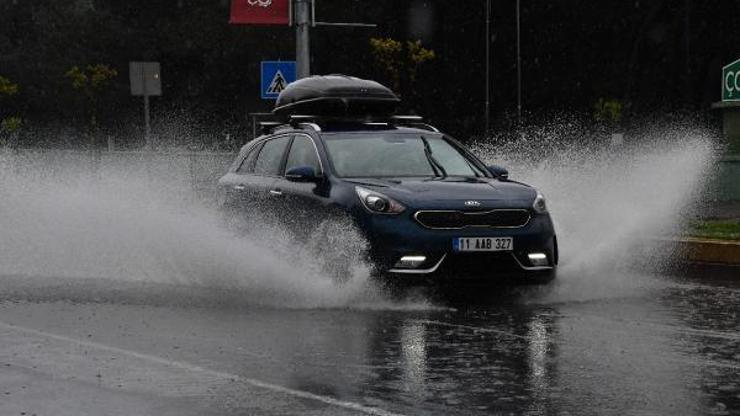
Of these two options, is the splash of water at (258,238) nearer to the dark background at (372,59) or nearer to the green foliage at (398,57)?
the dark background at (372,59)

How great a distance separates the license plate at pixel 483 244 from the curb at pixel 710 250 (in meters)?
5.52

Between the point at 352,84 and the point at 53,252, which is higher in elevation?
the point at 352,84

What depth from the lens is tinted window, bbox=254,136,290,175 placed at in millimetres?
13938

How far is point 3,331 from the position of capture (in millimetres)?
10195

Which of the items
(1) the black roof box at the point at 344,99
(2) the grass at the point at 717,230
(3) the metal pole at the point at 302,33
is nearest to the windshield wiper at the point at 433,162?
(1) the black roof box at the point at 344,99

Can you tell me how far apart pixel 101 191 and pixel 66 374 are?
1008cm

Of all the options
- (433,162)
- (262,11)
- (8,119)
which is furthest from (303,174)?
(8,119)

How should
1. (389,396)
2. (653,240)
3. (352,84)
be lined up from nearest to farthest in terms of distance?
(389,396), (352,84), (653,240)

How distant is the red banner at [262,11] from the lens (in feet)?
83.7

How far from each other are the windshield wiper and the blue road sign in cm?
1319

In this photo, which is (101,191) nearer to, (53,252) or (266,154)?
(53,252)

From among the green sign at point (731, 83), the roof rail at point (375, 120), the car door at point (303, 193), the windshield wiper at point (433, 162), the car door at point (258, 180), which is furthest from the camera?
the green sign at point (731, 83)

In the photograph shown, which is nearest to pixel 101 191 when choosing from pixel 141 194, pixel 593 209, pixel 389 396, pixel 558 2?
pixel 141 194

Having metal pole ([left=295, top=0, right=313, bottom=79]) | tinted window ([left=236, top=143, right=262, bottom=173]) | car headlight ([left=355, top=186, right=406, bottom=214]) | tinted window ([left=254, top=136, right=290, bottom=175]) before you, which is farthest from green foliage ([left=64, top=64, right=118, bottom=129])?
car headlight ([left=355, top=186, right=406, bottom=214])
